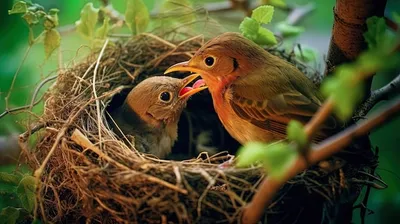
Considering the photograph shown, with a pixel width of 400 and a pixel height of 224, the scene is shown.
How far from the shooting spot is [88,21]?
9.06 feet

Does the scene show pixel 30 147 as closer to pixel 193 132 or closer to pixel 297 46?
pixel 193 132

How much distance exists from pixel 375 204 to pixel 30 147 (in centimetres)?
178

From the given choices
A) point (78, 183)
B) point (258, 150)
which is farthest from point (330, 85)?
point (78, 183)

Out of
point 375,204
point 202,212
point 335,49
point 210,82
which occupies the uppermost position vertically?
point 335,49

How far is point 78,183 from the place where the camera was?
2.00 metres

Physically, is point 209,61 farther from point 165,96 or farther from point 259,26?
point 165,96

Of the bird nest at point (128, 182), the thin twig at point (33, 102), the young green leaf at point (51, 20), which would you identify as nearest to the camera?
the bird nest at point (128, 182)

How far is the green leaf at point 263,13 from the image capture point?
2457 millimetres

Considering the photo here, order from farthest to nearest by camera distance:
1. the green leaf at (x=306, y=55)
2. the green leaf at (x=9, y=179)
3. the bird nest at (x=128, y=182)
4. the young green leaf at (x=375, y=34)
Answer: the green leaf at (x=306, y=55)
the green leaf at (x=9, y=179)
the bird nest at (x=128, y=182)
the young green leaf at (x=375, y=34)

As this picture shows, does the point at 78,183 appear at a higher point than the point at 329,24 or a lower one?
lower

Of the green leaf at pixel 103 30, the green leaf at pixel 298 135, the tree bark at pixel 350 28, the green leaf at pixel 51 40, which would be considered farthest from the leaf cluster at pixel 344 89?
the green leaf at pixel 103 30

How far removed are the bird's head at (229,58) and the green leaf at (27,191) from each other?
37.0 inches

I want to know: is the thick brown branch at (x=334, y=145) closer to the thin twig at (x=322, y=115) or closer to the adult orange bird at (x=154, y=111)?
the thin twig at (x=322, y=115)

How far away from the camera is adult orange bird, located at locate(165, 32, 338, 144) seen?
7.24 ft
